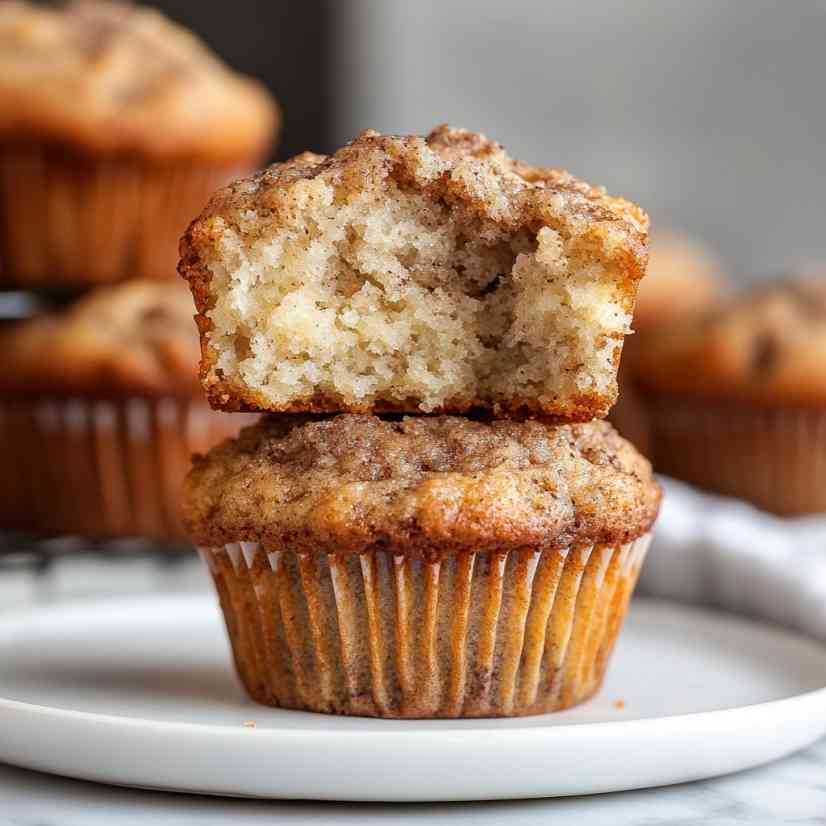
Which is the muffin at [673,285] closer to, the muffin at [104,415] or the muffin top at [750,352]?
the muffin top at [750,352]

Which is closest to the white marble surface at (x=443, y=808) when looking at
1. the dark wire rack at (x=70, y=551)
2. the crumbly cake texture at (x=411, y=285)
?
the crumbly cake texture at (x=411, y=285)

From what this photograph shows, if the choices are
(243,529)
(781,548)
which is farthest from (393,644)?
(781,548)

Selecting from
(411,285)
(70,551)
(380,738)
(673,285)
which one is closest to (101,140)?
(70,551)

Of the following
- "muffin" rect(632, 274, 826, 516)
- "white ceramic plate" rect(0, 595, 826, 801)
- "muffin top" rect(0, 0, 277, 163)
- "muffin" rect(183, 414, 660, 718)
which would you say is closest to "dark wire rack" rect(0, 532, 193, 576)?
"white ceramic plate" rect(0, 595, 826, 801)

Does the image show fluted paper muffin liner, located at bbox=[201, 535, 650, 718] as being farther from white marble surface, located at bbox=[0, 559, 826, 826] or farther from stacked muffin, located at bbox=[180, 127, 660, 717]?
white marble surface, located at bbox=[0, 559, 826, 826]

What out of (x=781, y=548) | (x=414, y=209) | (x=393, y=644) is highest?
(x=414, y=209)

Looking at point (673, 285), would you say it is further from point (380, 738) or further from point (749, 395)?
point (380, 738)

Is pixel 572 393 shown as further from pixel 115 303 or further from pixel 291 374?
pixel 115 303
